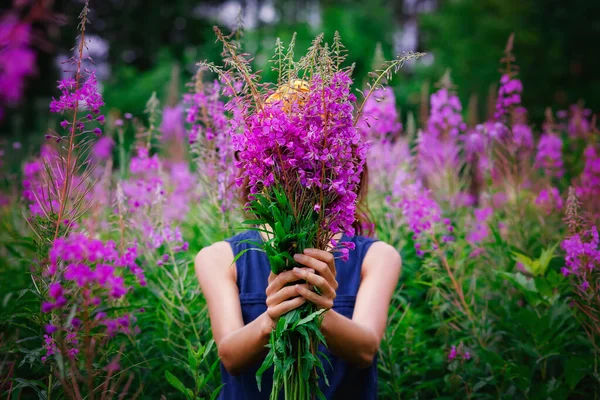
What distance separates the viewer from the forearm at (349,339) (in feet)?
5.72

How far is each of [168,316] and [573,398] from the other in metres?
1.98

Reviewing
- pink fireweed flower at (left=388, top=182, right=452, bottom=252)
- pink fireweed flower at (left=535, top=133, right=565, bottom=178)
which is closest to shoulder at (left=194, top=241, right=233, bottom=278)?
pink fireweed flower at (left=388, top=182, right=452, bottom=252)

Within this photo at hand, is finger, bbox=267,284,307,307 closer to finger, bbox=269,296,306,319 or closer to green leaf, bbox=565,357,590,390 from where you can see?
finger, bbox=269,296,306,319

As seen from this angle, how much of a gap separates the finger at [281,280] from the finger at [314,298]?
31mm

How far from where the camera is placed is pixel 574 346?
9.21 ft

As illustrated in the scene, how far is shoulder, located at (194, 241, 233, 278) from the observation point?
2.19 m

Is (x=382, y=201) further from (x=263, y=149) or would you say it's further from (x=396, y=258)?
(x=263, y=149)

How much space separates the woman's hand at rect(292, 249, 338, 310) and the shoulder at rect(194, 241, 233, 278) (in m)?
0.69

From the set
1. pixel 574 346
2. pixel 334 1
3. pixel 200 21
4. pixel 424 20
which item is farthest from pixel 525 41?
pixel 334 1

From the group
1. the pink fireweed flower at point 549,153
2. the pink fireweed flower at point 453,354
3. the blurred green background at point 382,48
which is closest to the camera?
the pink fireweed flower at point 453,354

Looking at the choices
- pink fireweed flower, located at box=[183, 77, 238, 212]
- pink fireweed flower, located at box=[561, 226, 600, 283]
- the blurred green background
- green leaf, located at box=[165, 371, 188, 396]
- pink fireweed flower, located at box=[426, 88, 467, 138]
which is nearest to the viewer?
green leaf, located at box=[165, 371, 188, 396]

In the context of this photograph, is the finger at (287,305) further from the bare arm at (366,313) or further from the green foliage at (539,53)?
the green foliage at (539,53)

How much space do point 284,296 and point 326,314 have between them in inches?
8.8

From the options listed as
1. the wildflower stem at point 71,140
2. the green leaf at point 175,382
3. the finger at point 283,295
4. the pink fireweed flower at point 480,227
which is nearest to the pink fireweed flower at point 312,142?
the finger at point 283,295
